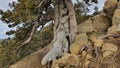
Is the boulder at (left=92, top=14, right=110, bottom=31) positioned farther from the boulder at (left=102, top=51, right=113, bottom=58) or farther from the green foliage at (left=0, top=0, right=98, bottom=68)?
the boulder at (left=102, top=51, right=113, bottom=58)

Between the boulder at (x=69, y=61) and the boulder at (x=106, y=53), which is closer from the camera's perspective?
the boulder at (x=106, y=53)

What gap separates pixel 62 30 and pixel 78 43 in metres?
2.27

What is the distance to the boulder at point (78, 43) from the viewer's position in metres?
14.0

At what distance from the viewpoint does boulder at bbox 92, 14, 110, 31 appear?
55.4 feet

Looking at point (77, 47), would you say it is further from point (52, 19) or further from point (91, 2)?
point (91, 2)

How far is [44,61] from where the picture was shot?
15195 millimetres

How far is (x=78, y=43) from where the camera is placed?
14375mm

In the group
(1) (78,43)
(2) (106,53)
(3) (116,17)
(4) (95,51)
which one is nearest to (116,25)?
(3) (116,17)

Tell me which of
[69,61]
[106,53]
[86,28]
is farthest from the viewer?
[86,28]

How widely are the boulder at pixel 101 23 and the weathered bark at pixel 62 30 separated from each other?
159 centimetres

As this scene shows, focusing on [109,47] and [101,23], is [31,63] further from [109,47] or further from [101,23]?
[109,47]

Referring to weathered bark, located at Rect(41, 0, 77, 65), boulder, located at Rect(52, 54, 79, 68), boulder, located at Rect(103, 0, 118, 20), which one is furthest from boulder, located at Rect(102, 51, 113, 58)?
boulder, located at Rect(103, 0, 118, 20)

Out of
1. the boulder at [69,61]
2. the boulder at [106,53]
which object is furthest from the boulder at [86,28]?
the boulder at [106,53]

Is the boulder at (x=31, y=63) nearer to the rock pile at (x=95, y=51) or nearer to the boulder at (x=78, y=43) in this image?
the rock pile at (x=95, y=51)
